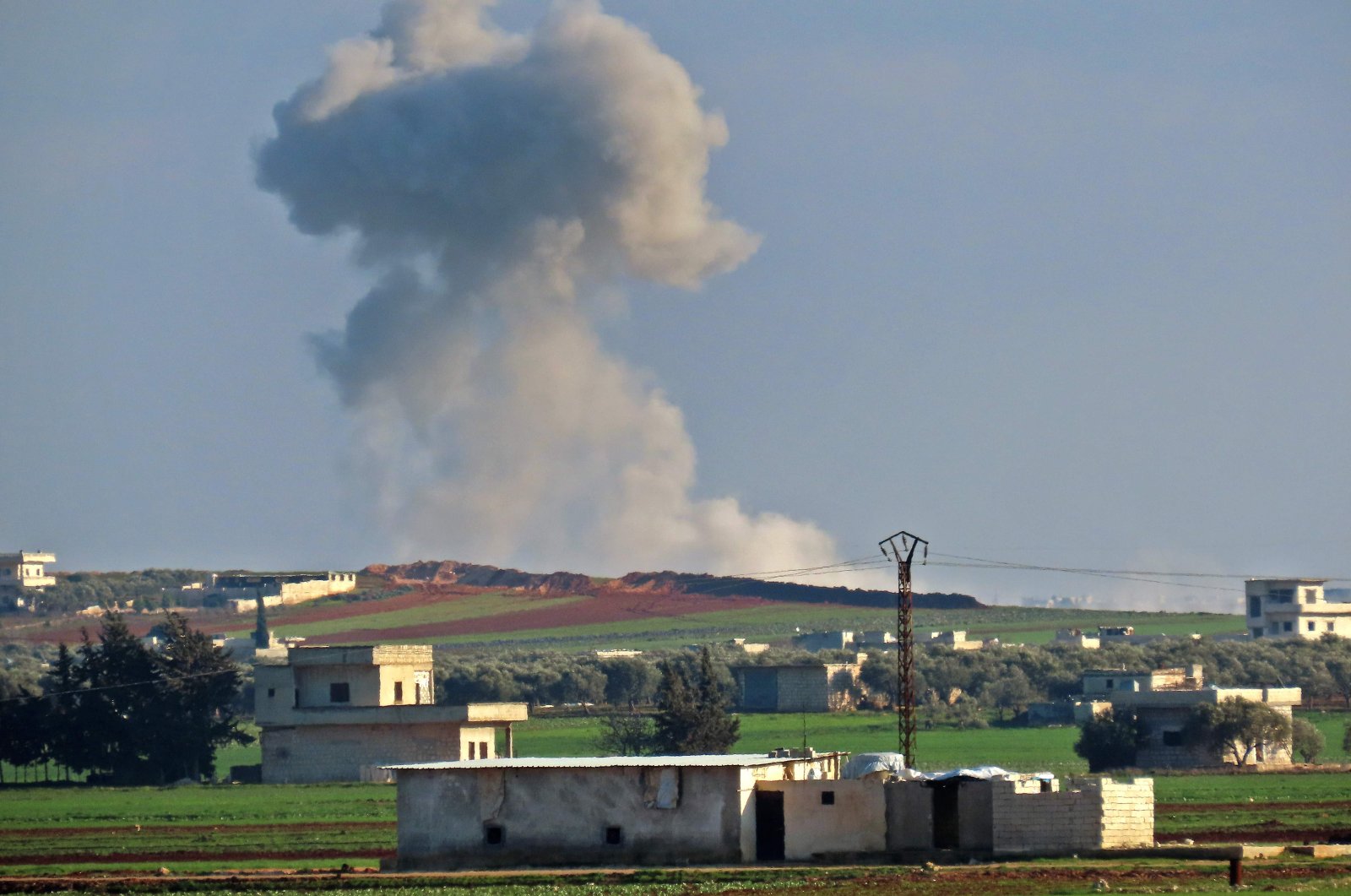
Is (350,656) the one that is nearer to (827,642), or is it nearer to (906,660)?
(906,660)

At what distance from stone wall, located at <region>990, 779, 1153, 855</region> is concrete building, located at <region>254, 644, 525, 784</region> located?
4112 cm

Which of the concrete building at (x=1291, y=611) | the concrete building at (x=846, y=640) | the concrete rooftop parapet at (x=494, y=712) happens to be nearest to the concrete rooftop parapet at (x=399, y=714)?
the concrete rooftop parapet at (x=494, y=712)

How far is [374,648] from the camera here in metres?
89.4

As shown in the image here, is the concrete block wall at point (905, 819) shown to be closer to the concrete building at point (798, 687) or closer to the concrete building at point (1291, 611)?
the concrete building at point (798, 687)

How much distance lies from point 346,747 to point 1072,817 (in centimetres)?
4784

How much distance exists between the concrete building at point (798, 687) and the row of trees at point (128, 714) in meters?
35.1

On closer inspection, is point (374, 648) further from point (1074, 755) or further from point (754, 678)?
point (754, 678)

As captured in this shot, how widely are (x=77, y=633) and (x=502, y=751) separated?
367ft

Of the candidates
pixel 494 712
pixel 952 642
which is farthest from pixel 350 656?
pixel 952 642

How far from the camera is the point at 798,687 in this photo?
123875 mm

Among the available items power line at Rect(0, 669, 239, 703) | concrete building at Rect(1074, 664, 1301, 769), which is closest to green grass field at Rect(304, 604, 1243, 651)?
power line at Rect(0, 669, 239, 703)

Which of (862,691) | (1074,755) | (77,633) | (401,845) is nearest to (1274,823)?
(401,845)

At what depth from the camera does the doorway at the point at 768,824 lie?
4853cm

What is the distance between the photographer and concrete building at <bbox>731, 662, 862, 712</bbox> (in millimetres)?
122938
